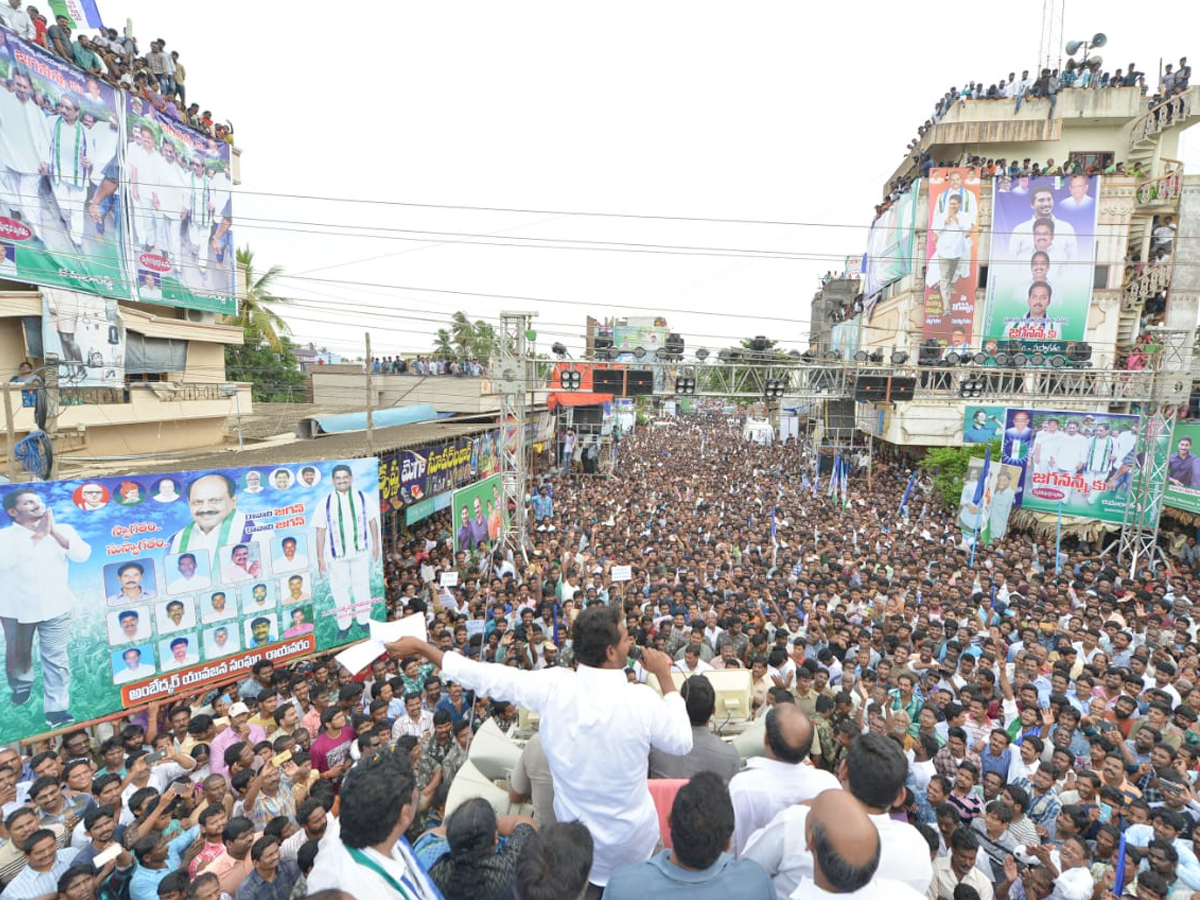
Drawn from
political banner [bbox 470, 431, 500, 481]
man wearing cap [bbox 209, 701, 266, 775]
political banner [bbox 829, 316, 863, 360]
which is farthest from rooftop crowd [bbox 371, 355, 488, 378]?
political banner [bbox 829, 316, 863, 360]

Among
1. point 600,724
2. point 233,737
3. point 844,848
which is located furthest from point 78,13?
point 844,848

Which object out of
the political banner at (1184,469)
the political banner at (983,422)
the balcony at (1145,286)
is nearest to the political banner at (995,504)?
Answer: the political banner at (1184,469)

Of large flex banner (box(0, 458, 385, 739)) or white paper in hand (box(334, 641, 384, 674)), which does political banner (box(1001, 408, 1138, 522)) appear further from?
white paper in hand (box(334, 641, 384, 674))

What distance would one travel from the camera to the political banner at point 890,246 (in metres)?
27.0

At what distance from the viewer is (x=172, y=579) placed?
6695 mm

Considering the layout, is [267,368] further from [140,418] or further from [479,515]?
[479,515]

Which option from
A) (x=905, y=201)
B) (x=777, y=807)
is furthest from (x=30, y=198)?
(x=905, y=201)

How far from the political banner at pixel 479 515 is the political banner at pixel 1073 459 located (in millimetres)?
11389

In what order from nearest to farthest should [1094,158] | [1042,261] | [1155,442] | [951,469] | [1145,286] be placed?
1. [1155,442]
2. [951,469]
3. [1042,261]
4. [1145,286]
5. [1094,158]

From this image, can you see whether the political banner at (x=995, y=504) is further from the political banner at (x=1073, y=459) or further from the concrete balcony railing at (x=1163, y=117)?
the concrete balcony railing at (x=1163, y=117)

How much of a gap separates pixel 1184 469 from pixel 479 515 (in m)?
14.8

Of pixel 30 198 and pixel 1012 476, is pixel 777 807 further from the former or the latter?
pixel 30 198

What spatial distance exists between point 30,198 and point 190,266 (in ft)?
14.7

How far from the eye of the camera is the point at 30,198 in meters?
11.3
